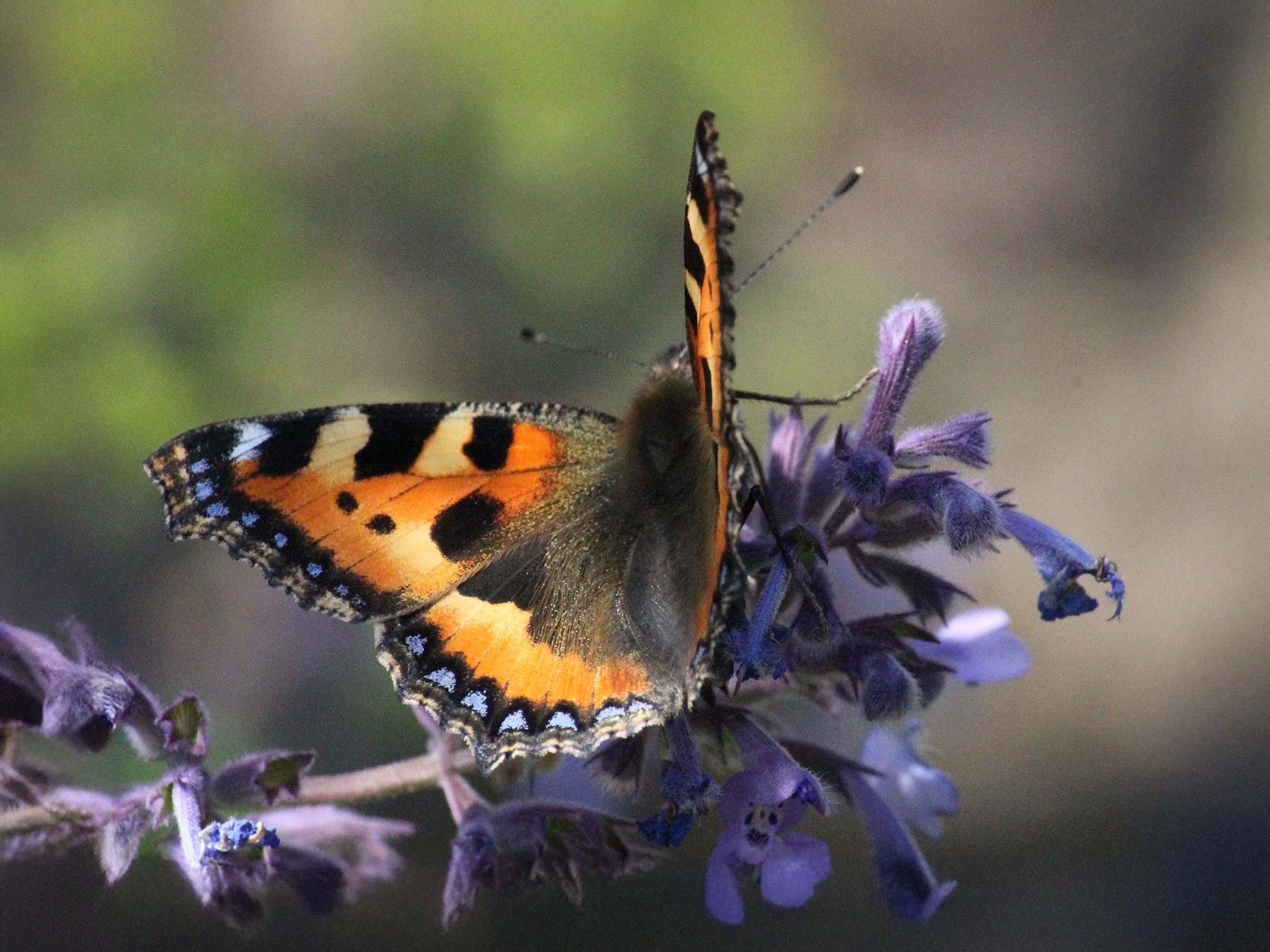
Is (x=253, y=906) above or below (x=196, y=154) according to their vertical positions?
below

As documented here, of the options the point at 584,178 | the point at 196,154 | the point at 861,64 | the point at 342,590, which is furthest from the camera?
the point at 861,64

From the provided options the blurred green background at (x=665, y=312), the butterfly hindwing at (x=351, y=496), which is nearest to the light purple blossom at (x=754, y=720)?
the butterfly hindwing at (x=351, y=496)

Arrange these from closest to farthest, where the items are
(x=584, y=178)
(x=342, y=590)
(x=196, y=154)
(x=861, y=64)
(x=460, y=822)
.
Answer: (x=342, y=590)
(x=460, y=822)
(x=196, y=154)
(x=584, y=178)
(x=861, y=64)

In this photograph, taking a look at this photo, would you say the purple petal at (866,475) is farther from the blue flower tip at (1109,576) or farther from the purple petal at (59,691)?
the purple petal at (59,691)

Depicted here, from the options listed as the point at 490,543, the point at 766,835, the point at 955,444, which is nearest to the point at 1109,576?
the point at 955,444

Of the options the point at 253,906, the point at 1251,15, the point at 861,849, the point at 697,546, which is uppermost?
the point at 1251,15

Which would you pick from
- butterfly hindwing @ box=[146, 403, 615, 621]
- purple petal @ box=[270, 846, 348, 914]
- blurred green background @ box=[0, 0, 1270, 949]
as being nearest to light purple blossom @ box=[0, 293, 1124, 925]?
purple petal @ box=[270, 846, 348, 914]

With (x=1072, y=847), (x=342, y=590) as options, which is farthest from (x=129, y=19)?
(x=1072, y=847)

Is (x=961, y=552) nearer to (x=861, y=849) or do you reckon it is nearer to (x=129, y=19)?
(x=861, y=849)
